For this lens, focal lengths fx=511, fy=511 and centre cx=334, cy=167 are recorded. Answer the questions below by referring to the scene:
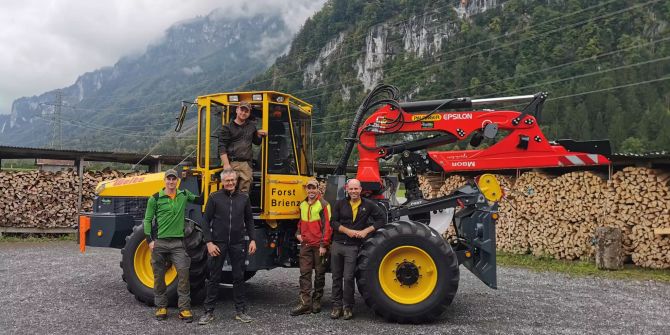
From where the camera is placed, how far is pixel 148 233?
6.12 meters

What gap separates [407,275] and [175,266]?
2.81 metres

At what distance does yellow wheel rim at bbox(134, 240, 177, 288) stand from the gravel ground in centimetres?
36

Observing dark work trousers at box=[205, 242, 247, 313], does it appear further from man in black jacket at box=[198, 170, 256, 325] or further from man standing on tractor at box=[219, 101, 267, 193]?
man standing on tractor at box=[219, 101, 267, 193]

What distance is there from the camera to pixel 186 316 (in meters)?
6.04

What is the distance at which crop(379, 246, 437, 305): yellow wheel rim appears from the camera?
6082 millimetres

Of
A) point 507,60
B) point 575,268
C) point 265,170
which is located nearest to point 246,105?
point 265,170

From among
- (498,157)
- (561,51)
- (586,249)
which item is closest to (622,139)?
(561,51)

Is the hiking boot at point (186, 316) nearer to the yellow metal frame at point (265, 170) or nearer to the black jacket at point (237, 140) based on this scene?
the yellow metal frame at point (265, 170)

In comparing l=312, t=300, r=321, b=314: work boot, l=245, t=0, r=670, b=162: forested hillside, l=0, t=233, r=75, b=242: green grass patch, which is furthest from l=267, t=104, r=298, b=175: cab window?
l=245, t=0, r=670, b=162: forested hillside

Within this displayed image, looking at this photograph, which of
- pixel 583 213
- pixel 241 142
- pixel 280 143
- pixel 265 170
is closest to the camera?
pixel 241 142

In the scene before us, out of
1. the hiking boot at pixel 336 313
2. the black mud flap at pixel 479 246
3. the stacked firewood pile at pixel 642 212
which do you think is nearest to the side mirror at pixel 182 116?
the hiking boot at pixel 336 313

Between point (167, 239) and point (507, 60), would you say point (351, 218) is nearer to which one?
point (167, 239)

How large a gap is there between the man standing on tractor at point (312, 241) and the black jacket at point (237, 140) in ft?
3.09

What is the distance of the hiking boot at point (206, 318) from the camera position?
5.86m
